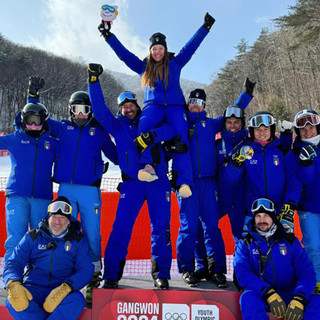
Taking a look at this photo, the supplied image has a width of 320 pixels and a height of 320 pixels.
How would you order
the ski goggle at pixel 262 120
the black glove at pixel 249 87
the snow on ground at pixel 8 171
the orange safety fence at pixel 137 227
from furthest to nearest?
1. the snow on ground at pixel 8 171
2. the orange safety fence at pixel 137 227
3. the black glove at pixel 249 87
4. the ski goggle at pixel 262 120

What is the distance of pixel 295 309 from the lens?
2.94m

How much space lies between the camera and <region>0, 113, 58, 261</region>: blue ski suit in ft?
12.3

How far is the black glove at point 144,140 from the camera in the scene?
3610 millimetres

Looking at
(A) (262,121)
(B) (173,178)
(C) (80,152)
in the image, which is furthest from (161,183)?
(A) (262,121)

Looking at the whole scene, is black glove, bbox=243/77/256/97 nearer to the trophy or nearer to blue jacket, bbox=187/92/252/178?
blue jacket, bbox=187/92/252/178

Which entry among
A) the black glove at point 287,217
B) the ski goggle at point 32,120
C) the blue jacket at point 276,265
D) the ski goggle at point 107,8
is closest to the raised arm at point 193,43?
the ski goggle at point 107,8

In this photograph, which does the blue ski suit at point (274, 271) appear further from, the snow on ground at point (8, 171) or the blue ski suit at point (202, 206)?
the snow on ground at point (8, 171)

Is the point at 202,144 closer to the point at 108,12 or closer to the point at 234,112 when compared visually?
the point at 234,112

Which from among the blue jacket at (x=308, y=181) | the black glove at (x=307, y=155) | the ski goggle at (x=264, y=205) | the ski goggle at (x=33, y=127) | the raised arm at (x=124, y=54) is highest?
the raised arm at (x=124, y=54)

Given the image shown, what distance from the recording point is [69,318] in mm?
3029

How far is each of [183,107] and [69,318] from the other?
104 inches

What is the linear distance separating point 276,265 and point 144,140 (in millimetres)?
1886

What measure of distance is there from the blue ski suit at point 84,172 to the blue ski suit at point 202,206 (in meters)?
1.03

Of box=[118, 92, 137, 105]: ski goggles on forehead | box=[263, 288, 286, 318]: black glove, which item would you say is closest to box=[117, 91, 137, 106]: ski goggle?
box=[118, 92, 137, 105]: ski goggles on forehead
